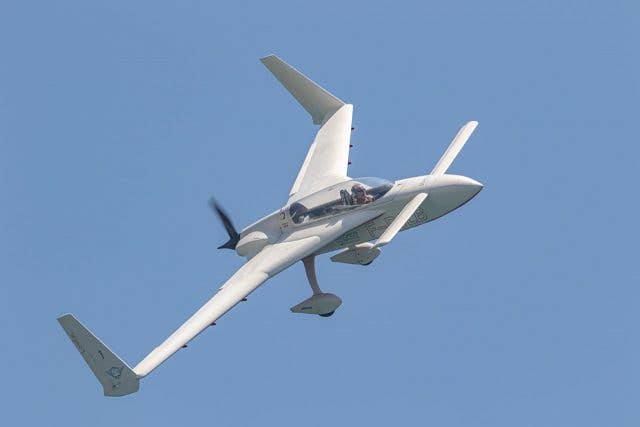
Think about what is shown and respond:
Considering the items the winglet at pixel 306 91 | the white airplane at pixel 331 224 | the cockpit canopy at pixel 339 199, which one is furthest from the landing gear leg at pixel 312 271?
→ the winglet at pixel 306 91

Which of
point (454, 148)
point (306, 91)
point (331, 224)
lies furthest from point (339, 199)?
point (306, 91)

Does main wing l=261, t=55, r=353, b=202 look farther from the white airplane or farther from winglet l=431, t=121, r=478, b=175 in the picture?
winglet l=431, t=121, r=478, b=175

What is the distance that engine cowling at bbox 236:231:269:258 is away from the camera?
91750mm

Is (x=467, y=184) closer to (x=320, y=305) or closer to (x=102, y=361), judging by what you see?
(x=320, y=305)

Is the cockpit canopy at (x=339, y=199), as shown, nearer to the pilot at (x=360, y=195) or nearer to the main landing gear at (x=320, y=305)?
the pilot at (x=360, y=195)

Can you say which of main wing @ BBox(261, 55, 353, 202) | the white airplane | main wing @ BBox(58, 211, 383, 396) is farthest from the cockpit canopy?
main wing @ BBox(261, 55, 353, 202)

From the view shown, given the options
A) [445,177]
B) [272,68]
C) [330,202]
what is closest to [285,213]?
[330,202]

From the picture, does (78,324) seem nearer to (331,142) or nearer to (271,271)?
(271,271)

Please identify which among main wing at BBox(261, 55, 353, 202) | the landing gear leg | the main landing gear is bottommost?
the main landing gear

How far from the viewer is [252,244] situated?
302 ft

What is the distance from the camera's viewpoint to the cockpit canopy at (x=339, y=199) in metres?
90.6

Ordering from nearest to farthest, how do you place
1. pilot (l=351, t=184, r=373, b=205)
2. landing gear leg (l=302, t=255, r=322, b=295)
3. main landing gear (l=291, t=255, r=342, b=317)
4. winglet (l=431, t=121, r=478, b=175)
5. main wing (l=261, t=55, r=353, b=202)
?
main landing gear (l=291, t=255, r=342, b=317)
pilot (l=351, t=184, r=373, b=205)
landing gear leg (l=302, t=255, r=322, b=295)
winglet (l=431, t=121, r=478, b=175)
main wing (l=261, t=55, r=353, b=202)

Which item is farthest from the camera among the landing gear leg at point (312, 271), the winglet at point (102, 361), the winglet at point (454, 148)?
the winglet at point (454, 148)

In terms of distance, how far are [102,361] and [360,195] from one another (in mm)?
18297
